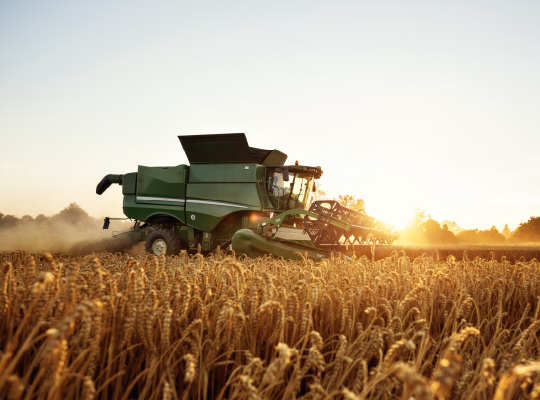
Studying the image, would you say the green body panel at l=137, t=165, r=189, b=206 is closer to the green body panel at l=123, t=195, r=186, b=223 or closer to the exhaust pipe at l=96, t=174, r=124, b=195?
the green body panel at l=123, t=195, r=186, b=223

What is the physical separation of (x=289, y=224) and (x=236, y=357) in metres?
9.02

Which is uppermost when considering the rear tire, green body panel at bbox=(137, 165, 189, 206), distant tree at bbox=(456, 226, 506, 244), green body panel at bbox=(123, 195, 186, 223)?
green body panel at bbox=(137, 165, 189, 206)

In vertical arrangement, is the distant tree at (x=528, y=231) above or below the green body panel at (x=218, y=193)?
below

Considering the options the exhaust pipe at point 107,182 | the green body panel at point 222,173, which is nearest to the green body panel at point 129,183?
the exhaust pipe at point 107,182

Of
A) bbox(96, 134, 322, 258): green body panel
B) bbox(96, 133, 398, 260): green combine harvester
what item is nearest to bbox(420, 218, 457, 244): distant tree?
bbox(96, 133, 398, 260): green combine harvester

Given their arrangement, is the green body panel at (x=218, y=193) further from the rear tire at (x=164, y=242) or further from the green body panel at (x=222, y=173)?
the rear tire at (x=164, y=242)

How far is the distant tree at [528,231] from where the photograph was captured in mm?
12641

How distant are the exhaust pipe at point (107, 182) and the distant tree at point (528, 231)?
44.5ft

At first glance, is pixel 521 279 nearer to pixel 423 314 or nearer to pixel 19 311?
pixel 423 314

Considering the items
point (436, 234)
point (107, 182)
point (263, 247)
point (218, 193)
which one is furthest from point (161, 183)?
point (436, 234)

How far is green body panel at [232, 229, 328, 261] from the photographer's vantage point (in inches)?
324

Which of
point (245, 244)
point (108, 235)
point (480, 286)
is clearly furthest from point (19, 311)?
point (108, 235)

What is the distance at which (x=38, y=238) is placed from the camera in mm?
16625

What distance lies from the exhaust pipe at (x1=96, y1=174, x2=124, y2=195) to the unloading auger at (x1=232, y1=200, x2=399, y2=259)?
6.56 meters
